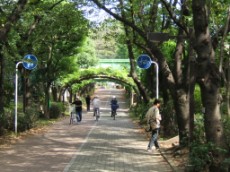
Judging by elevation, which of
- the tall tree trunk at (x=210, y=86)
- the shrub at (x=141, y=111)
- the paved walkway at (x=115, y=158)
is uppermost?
the tall tree trunk at (x=210, y=86)

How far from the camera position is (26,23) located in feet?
72.2

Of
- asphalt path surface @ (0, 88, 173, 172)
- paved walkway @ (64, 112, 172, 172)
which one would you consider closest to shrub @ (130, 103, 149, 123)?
asphalt path surface @ (0, 88, 173, 172)

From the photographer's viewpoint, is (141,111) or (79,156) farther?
(141,111)

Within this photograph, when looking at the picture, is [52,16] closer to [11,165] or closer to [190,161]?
[11,165]

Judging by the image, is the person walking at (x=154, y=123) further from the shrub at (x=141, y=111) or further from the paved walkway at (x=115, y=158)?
the shrub at (x=141, y=111)

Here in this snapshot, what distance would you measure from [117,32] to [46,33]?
4.61m

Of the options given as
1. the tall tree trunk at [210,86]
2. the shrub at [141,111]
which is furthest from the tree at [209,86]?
the shrub at [141,111]

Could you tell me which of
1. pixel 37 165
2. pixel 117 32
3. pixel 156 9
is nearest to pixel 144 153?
pixel 37 165

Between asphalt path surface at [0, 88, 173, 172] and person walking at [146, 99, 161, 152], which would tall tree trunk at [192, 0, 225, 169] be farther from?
person walking at [146, 99, 161, 152]

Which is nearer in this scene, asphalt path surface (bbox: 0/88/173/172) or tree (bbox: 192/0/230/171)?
tree (bbox: 192/0/230/171)

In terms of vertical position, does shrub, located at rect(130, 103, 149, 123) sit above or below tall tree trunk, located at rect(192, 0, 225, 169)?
below

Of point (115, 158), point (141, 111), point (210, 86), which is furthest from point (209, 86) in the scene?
point (141, 111)

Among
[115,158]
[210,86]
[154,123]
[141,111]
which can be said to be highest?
[210,86]

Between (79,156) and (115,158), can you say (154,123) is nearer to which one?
(115,158)
